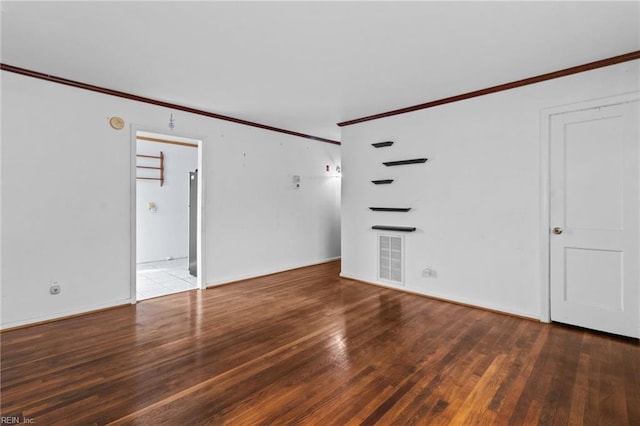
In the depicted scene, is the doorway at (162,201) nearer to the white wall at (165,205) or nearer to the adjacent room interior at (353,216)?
the white wall at (165,205)

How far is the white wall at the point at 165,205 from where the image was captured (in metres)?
6.52

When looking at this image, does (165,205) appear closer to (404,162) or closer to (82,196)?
(82,196)

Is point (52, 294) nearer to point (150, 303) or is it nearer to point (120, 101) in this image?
point (150, 303)

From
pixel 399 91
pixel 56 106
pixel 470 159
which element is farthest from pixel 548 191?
pixel 56 106

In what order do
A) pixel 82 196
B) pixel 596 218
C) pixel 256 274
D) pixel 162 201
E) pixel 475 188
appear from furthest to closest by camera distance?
pixel 162 201 → pixel 256 274 → pixel 475 188 → pixel 82 196 → pixel 596 218

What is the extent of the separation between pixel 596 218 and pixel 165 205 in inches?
282

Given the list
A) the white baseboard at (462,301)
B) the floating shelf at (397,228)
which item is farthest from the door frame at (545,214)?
the floating shelf at (397,228)

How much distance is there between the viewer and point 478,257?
375 cm

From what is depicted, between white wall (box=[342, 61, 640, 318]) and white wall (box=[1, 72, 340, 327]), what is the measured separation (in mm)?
2107

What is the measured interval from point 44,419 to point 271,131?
4557 mm

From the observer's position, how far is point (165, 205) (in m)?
6.84

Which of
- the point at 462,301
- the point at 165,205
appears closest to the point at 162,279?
the point at 165,205

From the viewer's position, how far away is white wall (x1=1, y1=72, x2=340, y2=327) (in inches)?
123

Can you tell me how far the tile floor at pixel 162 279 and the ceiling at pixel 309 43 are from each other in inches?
105
